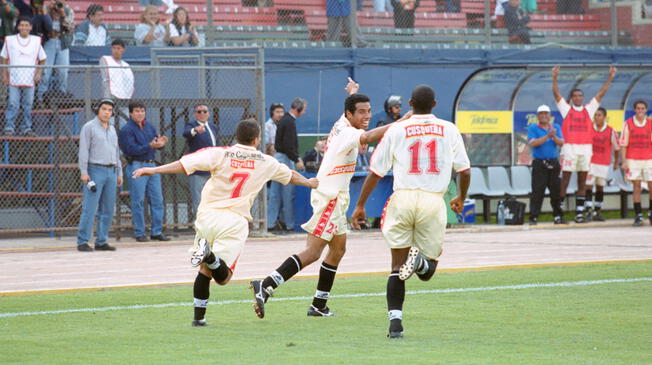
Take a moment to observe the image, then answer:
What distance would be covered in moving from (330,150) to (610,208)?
653 inches

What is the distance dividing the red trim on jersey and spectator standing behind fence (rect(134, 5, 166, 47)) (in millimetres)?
11905

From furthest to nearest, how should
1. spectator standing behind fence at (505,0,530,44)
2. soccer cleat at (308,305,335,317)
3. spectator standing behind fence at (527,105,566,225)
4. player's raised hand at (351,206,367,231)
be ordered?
spectator standing behind fence at (505,0,530,44) < spectator standing behind fence at (527,105,566,225) < soccer cleat at (308,305,335,317) < player's raised hand at (351,206,367,231)

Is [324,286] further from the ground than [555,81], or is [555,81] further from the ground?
[555,81]

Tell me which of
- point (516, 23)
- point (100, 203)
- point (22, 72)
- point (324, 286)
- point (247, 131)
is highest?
point (516, 23)

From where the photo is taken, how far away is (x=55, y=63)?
19.9m

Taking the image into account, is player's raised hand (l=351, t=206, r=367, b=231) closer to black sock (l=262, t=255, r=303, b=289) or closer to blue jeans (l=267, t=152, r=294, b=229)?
black sock (l=262, t=255, r=303, b=289)

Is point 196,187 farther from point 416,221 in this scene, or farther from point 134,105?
point 416,221

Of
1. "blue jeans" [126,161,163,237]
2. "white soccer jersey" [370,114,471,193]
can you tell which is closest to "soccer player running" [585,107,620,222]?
"blue jeans" [126,161,163,237]

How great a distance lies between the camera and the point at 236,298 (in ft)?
37.7

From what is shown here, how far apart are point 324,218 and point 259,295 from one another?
97 centimetres

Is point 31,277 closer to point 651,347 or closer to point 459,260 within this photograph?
point 459,260

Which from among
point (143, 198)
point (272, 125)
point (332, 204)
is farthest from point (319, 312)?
point (272, 125)

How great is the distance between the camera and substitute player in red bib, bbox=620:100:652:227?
71.1 ft

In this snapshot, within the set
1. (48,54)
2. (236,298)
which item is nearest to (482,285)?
(236,298)
